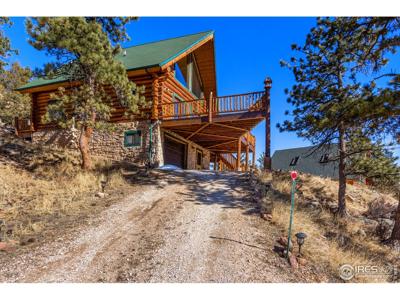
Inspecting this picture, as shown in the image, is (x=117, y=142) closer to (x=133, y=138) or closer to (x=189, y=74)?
(x=133, y=138)

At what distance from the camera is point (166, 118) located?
477 inches

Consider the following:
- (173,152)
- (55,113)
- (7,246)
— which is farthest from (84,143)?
(173,152)

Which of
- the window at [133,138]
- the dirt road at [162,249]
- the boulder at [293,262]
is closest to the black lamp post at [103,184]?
the dirt road at [162,249]

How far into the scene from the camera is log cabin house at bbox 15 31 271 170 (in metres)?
11.2

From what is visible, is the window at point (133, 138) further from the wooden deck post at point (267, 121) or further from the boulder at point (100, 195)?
the wooden deck post at point (267, 121)

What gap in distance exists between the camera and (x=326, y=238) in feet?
18.2

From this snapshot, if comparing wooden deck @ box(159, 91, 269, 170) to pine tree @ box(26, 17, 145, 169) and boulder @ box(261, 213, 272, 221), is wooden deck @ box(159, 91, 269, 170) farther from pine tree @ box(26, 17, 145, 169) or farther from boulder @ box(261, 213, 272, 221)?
boulder @ box(261, 213, 272, 221)

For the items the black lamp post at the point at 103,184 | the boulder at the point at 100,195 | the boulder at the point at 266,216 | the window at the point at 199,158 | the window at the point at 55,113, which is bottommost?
the boulder at the point at 266,216

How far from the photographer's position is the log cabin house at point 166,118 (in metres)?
11.2

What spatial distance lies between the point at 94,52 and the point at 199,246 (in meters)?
7.46

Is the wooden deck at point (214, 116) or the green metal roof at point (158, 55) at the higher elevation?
the green metal roof at point (158, 55)

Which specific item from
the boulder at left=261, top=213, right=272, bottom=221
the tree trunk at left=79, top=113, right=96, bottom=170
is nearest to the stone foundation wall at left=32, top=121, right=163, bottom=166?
the tree trunk at left=79, top=113, right=96, bottom=170

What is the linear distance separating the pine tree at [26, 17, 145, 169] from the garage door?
4.00m
